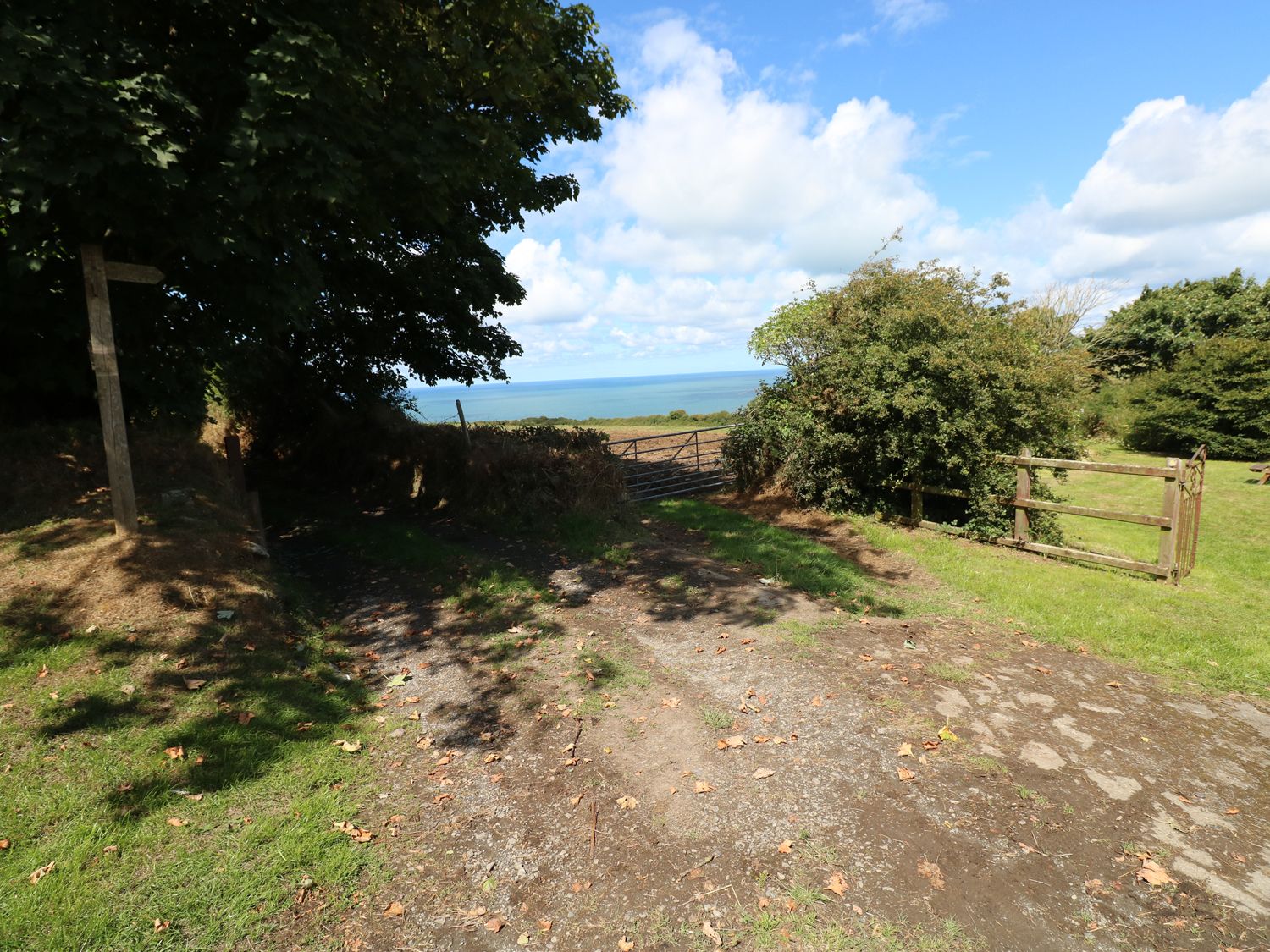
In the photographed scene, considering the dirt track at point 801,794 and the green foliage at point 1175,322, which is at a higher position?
the green foliage at point 1175,322

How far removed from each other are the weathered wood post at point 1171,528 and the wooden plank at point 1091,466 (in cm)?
12

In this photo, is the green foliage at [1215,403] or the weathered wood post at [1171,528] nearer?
the weathered wood post at [1171,528]

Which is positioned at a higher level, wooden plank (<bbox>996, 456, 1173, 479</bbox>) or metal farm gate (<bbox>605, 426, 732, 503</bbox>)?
wooden plank (<bbox>996, 456, 1173, 479</bbox>)

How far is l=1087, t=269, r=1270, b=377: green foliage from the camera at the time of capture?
26.5 meters

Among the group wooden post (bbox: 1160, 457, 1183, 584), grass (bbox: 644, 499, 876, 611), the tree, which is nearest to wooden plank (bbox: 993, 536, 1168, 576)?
wooden post (bbox: 1160, 457, 1183, 584)

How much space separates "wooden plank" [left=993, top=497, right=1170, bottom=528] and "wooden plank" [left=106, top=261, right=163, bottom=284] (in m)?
12.2

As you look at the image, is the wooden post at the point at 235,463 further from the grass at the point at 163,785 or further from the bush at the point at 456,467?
the grass at the point at 163,785

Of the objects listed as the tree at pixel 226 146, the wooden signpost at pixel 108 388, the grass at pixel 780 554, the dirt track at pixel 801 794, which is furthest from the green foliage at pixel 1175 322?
the wooden signpost at pixel 108 388

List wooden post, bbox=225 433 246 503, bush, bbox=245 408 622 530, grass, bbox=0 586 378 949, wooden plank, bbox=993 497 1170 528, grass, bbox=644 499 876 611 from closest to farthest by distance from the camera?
grass, bbox=0 586 378 949 < grass, bbox=644 499 876 611 < wooden plank, bbox=993 497 1170 528 < bush, bbox=245 408 622 530 < wooden post, bbox=225 433 246 503

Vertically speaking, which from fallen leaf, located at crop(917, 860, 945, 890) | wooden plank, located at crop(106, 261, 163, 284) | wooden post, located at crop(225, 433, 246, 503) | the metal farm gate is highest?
wooden plank, located at crop(106, 261, 163, 284)

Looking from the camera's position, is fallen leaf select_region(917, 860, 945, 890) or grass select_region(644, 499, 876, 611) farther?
grass select_region(644, 499, 876, 611)

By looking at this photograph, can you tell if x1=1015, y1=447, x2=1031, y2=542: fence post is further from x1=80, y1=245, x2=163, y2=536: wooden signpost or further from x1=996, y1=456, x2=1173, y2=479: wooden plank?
x1=80, y1=245, x2=163, y2=536: wooden signpost

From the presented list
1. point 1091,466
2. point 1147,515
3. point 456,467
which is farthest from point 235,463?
point 1147,515

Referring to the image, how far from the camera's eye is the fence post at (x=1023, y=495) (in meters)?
9.66
